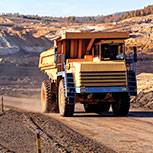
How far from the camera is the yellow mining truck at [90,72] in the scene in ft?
51.0

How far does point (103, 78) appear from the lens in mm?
15594

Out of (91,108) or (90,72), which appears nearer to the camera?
(90,72)

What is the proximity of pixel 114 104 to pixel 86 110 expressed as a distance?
300 cm

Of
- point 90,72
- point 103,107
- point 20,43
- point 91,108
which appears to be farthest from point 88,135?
point 20,43

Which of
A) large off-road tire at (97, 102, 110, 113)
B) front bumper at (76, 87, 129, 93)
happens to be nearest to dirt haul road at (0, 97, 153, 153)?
front bumper at (76, 87, 129, 93)

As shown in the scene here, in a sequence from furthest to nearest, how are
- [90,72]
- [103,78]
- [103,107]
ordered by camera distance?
1. [103,107]
2. [103,78]
3. [90,72]

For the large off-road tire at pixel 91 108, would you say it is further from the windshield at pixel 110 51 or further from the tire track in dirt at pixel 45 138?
the tire track in dirt at pixel 45 138

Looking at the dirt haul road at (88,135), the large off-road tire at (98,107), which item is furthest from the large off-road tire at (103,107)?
the dirt haul road at (88,135)

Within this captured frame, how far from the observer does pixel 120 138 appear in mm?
11266

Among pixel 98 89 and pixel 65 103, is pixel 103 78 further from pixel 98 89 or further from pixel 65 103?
pixel 65 103

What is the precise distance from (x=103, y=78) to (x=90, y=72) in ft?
1.76

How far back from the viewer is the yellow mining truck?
15555 millimetres

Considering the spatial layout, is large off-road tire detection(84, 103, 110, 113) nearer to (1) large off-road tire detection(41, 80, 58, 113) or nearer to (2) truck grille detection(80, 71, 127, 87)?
(1) large off-road tire detection(41, 80, 58, 113)

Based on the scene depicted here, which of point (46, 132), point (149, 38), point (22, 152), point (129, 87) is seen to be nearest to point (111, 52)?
point (129, 87)
